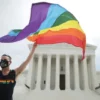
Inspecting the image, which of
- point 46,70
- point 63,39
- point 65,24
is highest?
point 65,24

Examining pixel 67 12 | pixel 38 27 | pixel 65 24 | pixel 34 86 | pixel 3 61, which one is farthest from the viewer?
pixel 34 86

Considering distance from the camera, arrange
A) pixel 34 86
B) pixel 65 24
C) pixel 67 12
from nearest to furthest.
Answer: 1. pixel 67 12
2. pixel 65 24
3. pixel 34 86

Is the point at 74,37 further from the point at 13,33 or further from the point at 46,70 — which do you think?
the point at 46,70

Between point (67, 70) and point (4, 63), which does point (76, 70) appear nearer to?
point (67, 70)

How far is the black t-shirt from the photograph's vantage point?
183 inches

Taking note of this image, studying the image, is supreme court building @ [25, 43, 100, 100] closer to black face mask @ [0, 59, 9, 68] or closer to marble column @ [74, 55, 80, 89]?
marble column @ [74, 55, 80, 89]

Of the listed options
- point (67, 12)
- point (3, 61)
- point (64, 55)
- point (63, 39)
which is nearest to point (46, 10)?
point (67, 12)

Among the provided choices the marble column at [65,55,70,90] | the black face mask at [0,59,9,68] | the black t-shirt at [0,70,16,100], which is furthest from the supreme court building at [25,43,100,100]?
the black face mask at [0,59,9,68]

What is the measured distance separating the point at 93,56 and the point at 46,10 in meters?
44.0

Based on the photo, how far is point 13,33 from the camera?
10203mm

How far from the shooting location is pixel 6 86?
4.73 metres

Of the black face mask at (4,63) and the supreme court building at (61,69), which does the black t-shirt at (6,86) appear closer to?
the black face mask at (4,63)

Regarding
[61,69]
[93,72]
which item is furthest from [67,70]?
[93,72]

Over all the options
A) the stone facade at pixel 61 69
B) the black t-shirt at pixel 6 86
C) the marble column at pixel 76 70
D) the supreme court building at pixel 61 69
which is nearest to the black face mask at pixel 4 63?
the black t-shirt at pixel 6 86
